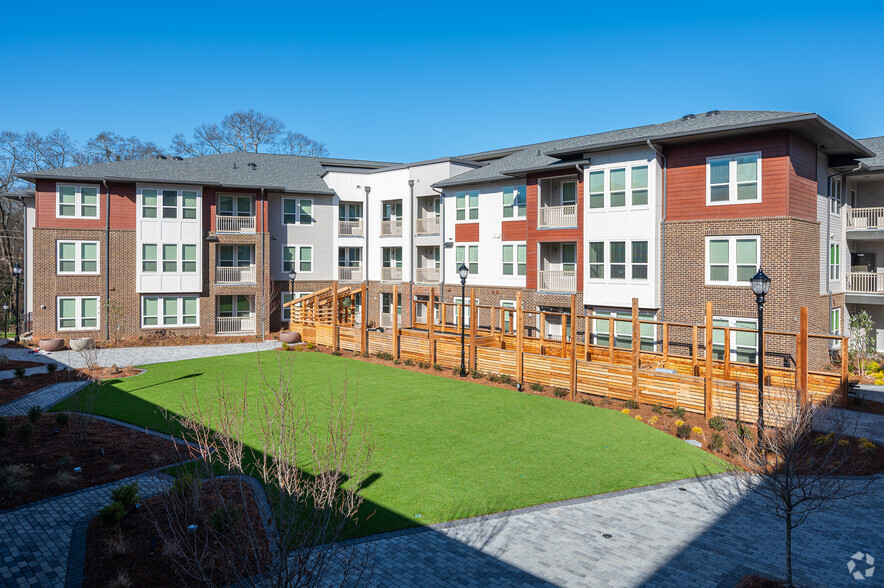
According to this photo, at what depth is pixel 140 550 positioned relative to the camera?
7980 millimetres

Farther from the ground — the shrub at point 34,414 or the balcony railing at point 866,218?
the balcony railing at point 866,218

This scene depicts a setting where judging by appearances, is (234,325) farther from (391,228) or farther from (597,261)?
(597,261)

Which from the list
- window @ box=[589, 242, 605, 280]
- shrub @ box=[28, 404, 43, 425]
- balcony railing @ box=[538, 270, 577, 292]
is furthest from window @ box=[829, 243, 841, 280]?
shrub @ box=[28, 404, 43, 425]

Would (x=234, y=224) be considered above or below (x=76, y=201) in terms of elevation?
below

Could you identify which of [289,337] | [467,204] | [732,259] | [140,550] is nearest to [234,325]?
[289,337]

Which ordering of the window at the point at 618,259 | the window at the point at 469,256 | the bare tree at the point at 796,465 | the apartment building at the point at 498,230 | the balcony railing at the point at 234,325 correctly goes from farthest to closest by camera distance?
the balcony railing at the point at 234,325, the window at the point at 469,256, the window at the point at 618,259, the apartment building at the point at 498,230, the bare tree at the point at 796,465

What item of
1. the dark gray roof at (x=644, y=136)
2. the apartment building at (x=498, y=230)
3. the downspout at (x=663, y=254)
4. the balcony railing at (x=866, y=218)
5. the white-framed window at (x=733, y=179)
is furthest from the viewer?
the balcony railing at (x=866, y=218)

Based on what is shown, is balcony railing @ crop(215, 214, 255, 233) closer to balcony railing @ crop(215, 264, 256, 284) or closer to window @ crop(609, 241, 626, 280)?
balcony railing @ crop(215, 264, 256, 284)

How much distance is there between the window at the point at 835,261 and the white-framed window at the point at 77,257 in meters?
35.7

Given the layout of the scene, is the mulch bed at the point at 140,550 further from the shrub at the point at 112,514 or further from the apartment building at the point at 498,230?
the apartment building at the point at 498,230

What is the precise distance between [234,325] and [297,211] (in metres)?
8.02

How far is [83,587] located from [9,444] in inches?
285

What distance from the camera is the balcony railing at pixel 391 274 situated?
36.2 metres

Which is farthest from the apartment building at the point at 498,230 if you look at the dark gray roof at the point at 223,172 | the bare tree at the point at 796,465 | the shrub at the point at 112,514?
the shrub at the point at 112,514
